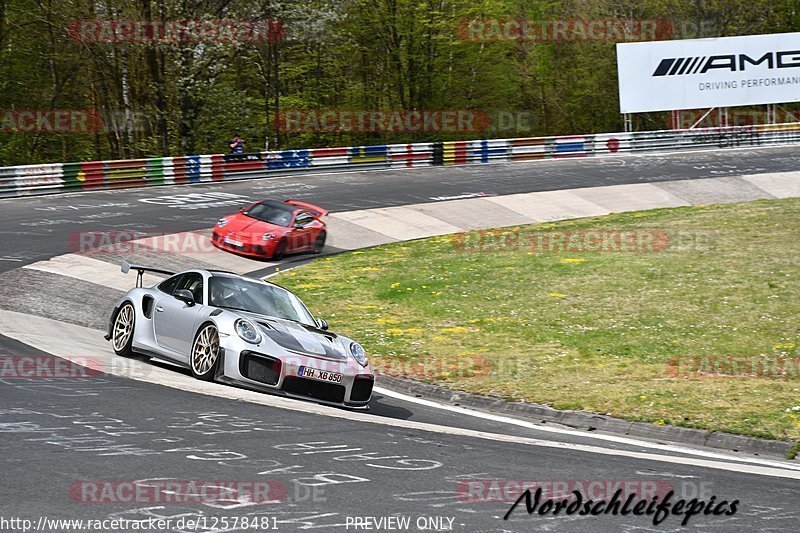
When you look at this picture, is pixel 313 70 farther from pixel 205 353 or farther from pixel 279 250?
pixel 205 353

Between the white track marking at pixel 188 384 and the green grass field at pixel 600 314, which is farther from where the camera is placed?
the green grass field at pixel 600 314

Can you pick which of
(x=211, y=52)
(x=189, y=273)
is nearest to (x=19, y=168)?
(x=211, y=52)

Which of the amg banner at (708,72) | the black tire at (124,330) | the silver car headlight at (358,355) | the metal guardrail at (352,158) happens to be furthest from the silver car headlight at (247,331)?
the amg banner at (708,72)

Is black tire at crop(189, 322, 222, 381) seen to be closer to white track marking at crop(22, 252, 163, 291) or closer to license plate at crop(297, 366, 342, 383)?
license plate at crop(297, 366, 342, 383)

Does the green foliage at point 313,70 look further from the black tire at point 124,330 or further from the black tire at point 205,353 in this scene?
the black tire at point 205,353

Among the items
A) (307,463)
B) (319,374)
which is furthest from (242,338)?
(307,463)

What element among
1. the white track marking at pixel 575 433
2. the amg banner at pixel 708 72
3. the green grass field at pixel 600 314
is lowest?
the white track marking at pixel 575 433

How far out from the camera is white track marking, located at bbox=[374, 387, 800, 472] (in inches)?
348

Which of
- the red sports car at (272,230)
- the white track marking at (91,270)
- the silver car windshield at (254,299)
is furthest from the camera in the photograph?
the red sports car at (272,230)

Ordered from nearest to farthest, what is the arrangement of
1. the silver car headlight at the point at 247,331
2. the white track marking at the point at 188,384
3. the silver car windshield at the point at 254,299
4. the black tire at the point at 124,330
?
the white track marking at the point at 188,384, the silver car headlight at the point at 247,331, the silver car windshield at the point at 254,299, the black tire at the point at 124,330

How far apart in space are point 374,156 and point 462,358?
2809cm

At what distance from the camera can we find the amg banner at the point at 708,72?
48875 mm

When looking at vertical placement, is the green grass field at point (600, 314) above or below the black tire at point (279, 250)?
below

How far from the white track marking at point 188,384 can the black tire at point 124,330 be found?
177 mm
